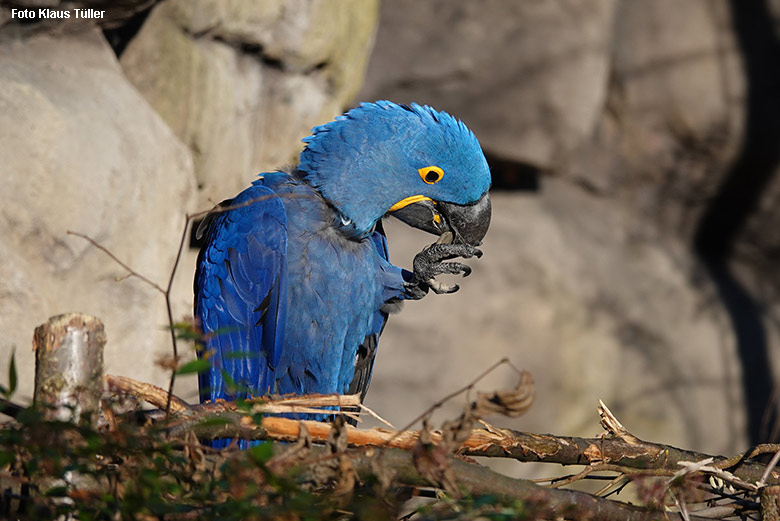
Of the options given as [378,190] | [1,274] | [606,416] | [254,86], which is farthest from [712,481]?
[254,86]

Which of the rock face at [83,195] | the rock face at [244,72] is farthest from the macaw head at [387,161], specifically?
the rock face at [244,72]

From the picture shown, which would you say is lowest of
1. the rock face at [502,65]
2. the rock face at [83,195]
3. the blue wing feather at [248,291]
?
the blue wing feather at [248,291]

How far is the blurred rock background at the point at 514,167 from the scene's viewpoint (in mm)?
3031

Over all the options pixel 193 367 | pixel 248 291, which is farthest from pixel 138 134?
pixel 193 367

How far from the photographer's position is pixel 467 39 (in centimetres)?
477

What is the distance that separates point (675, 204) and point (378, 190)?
3.92 meters

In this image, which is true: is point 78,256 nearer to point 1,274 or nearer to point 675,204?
point 1,274

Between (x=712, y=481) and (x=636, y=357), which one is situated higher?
(x=636, y=357)

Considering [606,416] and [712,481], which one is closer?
[712,481]

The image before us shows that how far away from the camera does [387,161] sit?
7.13 ft

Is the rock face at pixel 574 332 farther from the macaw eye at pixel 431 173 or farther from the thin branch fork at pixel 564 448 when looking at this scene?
the thin branch fork at pixel 564 448

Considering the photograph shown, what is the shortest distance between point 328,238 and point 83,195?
111 cm

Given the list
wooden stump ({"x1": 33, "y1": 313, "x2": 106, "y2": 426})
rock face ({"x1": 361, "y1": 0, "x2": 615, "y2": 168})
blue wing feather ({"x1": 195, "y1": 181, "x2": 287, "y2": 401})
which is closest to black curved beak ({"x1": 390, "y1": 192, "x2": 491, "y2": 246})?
blue wing feather ({"x1": 195, "y1": 181, "x2": 287, "y2": 401})

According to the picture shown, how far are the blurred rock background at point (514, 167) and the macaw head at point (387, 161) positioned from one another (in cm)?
111
